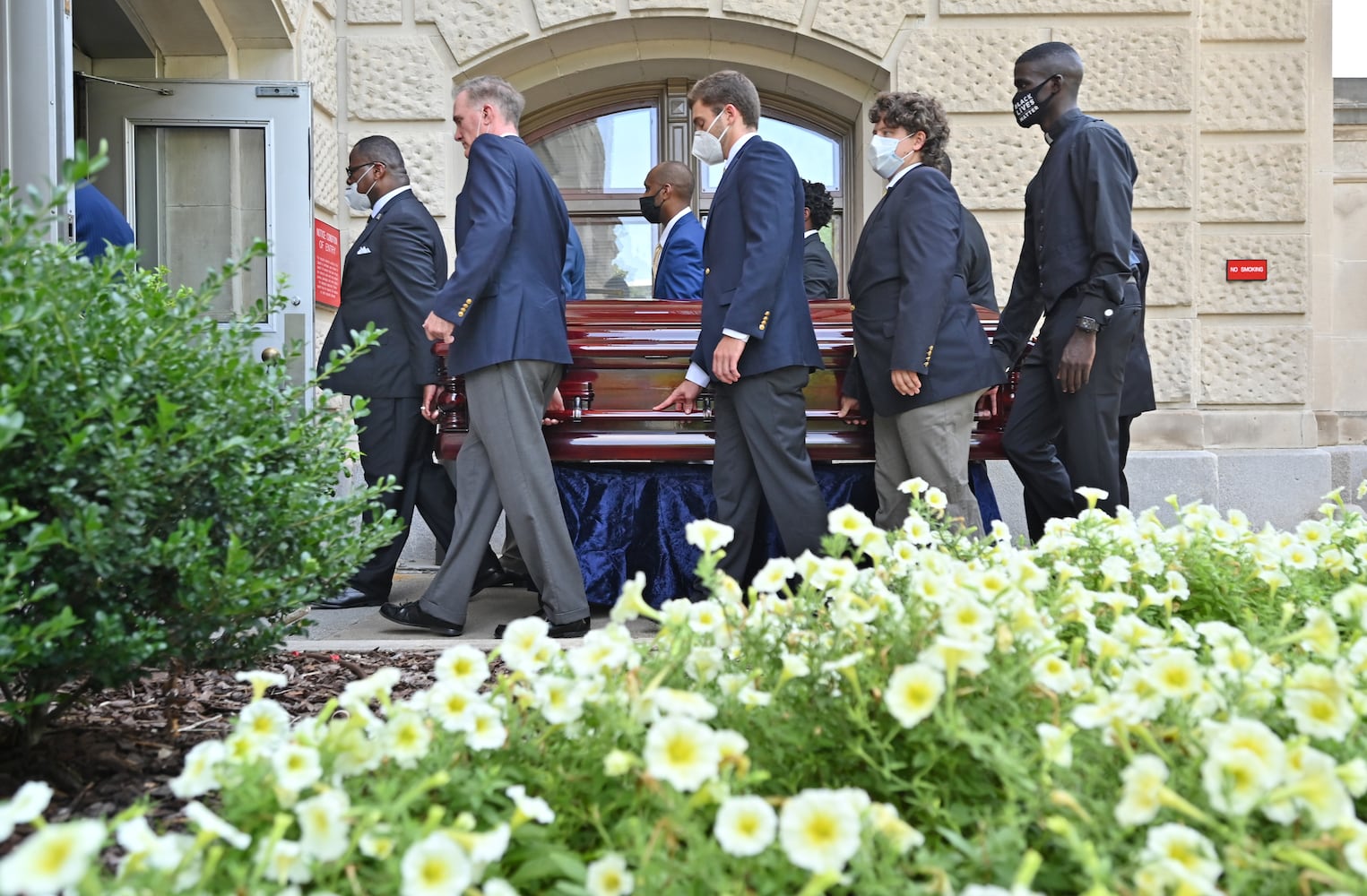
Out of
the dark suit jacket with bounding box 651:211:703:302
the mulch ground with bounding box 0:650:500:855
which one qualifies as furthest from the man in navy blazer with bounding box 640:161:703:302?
the mulch ground with bounding box 0:650:500:855

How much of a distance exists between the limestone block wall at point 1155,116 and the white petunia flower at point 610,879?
6.14m

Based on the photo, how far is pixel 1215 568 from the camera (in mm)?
2328

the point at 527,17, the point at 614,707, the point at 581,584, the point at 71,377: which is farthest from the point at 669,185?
the point at 614,707

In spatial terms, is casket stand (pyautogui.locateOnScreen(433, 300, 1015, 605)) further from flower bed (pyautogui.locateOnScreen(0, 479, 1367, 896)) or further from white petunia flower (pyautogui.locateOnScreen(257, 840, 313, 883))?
white petunia flower (pyautogui.locateOnScreen(257, 840, 313, 883))

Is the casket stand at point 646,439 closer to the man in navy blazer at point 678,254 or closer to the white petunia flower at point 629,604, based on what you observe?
the man in navy blazer at point 678,254

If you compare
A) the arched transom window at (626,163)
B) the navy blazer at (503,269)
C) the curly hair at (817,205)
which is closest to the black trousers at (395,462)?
the navy blazer at (503,269)

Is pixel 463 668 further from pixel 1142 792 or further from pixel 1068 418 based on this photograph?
pixel 1068 418

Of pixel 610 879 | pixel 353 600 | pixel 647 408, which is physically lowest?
pixel 353 600

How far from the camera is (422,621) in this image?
157 inches

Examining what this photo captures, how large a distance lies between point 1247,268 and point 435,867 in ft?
22.6

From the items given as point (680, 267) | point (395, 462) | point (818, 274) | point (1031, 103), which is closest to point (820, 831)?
point (1031, 103)

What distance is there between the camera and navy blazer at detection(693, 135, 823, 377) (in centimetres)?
378

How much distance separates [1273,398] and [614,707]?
659 cm

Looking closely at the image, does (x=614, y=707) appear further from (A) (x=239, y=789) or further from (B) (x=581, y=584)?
(B) (x=581, y=584)
